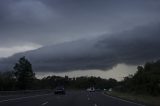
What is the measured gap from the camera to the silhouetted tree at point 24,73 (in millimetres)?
132000

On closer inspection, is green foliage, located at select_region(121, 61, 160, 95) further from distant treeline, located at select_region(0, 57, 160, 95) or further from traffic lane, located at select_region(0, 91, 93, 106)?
traffic lane, located at select_region(0, 91, 93, 106)

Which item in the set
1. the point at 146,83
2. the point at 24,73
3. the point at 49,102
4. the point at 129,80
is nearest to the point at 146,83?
the point at 146,83

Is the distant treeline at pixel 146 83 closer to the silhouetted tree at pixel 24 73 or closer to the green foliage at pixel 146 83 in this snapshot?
the green foliage at pixel 146 83

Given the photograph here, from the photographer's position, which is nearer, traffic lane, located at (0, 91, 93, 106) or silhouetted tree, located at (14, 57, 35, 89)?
traffic lane, located at (0, 91, 93, 106)

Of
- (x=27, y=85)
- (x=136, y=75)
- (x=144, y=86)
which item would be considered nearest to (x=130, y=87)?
(x=136, y=75)

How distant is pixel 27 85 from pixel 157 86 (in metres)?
66.5

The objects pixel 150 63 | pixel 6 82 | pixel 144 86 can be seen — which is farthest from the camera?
pixel 6 82

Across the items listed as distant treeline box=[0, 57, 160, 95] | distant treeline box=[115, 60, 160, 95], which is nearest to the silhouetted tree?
distant treeline box=[0, 57, 160, 95]

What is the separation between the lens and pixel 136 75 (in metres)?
86.9

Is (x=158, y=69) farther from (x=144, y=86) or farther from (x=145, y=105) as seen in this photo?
(x=145, y=105)

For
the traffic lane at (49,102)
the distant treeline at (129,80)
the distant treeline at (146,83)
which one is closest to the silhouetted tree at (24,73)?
the distant treeline at (129,80)

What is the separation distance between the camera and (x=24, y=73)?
136 metres

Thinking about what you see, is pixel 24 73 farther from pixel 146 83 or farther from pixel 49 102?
pixel 49 102

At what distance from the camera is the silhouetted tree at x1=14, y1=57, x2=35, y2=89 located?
132 m
